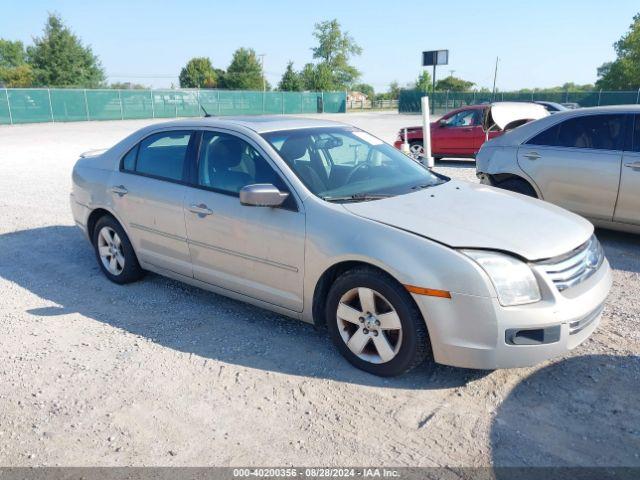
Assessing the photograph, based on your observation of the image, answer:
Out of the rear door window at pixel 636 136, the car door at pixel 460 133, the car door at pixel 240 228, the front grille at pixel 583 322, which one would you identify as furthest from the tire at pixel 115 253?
the car door at pixel 460 133

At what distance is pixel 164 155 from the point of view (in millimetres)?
4762

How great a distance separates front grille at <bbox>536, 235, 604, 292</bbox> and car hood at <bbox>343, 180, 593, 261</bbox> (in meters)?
0.05

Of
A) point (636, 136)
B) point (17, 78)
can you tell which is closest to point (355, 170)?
point (636, 136)

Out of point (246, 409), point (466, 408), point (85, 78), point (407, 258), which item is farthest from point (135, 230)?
point (85, 78)

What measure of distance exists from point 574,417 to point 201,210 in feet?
9.53

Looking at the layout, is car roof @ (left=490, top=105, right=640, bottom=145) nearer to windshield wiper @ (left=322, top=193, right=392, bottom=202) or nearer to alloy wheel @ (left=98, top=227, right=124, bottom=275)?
Result: windshield wiper @ (left=322, top=193, right=392, bottom=202)

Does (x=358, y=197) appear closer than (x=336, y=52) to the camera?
Yes

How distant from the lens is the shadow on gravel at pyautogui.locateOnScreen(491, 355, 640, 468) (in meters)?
2.70

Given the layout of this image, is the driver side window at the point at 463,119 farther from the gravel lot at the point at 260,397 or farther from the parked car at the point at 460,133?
the gravel lot at the point at 260,397

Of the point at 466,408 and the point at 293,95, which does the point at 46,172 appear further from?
the point at 293,95

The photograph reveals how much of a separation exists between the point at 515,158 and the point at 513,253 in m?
4.07

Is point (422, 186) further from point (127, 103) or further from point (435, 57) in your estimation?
point (127, 103)

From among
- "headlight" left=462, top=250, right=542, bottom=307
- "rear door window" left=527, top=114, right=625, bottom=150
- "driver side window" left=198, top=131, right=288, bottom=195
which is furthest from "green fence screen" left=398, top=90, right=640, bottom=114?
"headlight" left=462, top=250, right=542, bottom=307

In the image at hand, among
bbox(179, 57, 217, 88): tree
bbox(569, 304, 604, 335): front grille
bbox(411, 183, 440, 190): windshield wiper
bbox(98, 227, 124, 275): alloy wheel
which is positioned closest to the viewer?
bbox(569, 304, 604, 335): front grille
